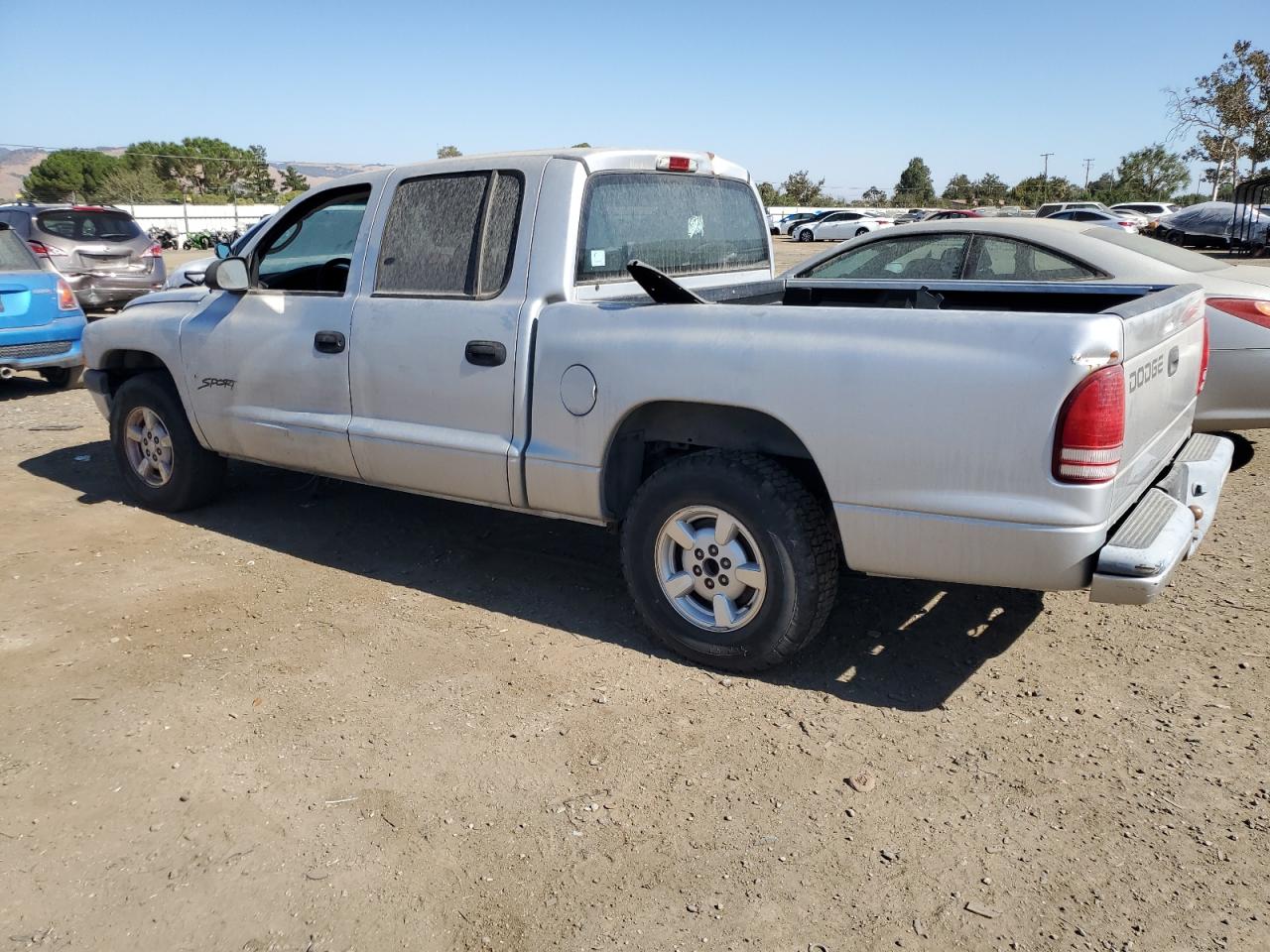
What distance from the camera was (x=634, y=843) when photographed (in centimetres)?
293

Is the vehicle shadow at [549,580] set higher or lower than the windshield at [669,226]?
lower

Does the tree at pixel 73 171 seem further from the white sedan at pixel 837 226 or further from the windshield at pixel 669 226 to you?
the windshield at pixel 669 226

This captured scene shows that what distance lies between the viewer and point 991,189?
70.4m

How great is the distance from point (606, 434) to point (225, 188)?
115m

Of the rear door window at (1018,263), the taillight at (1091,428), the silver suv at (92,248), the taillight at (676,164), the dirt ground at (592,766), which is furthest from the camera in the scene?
the silver suv at (92,248)

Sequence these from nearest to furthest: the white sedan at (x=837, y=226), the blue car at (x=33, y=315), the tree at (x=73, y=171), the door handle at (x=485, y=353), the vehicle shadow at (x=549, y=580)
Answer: the vehicle shadow at (x=549, y=580), the door handle at (x=485, y=353), the blue car at (x=33, y=315), the white sedan at (x=837, y=226), the tree at (x=73, y=171)

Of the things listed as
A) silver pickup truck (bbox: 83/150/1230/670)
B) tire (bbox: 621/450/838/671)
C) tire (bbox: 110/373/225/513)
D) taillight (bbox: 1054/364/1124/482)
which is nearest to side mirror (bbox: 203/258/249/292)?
silver pickup truck (bbox: 83/150/1230/670)

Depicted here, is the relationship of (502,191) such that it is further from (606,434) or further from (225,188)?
(225,188)

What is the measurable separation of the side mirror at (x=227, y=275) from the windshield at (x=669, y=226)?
194 cm

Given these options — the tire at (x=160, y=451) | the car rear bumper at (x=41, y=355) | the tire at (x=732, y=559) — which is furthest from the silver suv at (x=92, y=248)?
the tire at (x=732, y=559)

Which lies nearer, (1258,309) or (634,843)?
(634,843)

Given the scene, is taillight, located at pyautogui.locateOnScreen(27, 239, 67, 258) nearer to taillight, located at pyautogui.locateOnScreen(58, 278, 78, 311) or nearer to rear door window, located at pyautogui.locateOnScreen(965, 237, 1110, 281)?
taillight, located at pyautogui.locateOnScreen(58, 278, 78, 311)


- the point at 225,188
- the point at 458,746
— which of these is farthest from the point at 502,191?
A: the point at 225,188

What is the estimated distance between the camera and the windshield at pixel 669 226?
4387 millimetres
